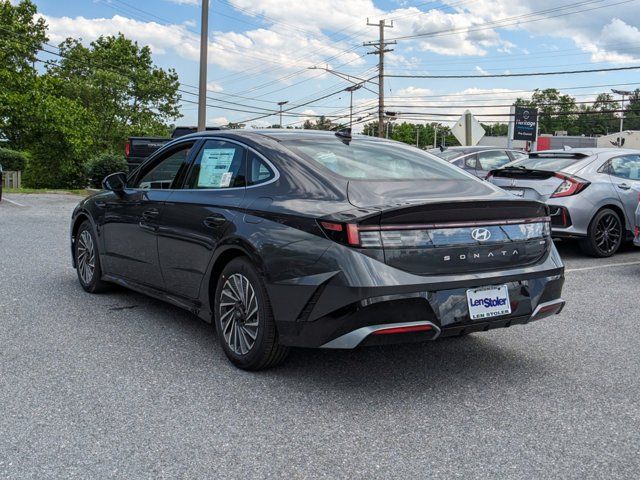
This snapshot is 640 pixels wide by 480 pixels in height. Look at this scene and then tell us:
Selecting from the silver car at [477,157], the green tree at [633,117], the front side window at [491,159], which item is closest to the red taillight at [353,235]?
the silver car at [477,157]

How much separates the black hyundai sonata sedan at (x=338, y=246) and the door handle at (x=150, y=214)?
2 cm

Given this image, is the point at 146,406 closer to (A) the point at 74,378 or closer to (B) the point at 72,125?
(A) the point at 74,378

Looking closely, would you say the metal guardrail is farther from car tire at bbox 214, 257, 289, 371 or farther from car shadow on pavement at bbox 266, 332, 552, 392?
car shadow on pavement at bbox 266, 332, 552, 392

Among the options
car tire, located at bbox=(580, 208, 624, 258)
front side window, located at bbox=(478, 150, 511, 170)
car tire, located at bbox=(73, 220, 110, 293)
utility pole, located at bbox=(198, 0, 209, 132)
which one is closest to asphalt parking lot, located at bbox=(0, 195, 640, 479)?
car tire, located at bbox=(73, 220, 110, 293)

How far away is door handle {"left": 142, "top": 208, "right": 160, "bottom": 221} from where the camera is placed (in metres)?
5.20

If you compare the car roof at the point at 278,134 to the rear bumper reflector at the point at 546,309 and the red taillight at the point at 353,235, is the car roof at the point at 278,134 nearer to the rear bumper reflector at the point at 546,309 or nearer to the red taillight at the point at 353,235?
the red taillight at the point at 353,235

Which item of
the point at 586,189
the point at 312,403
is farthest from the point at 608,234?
the point at 312,403

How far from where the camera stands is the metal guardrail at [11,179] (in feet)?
98.7

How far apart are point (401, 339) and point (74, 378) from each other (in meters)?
1.98

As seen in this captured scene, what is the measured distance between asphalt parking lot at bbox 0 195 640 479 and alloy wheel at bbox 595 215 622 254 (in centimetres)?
374

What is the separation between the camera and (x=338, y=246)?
364 cm

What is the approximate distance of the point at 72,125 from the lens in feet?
119

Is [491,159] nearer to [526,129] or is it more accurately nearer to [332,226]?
[332,226]

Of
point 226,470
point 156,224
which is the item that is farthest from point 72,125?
point 226,470
